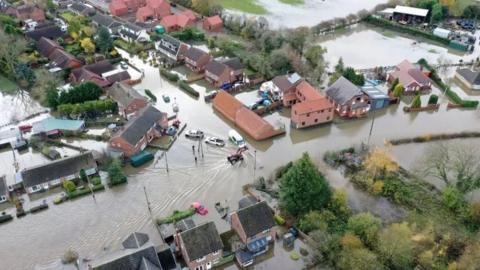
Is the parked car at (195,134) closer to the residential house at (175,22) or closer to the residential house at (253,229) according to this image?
the residential house at (253,229)

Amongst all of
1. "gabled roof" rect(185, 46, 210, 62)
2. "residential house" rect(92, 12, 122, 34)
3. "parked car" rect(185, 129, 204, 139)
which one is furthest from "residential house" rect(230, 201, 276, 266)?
"residential house" rect(92, 12, 122, 34)

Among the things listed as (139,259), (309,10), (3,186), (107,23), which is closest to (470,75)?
(309,10)

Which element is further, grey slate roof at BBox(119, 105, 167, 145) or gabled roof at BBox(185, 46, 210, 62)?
gabled roof at BBox(185, 46, 210, 62)

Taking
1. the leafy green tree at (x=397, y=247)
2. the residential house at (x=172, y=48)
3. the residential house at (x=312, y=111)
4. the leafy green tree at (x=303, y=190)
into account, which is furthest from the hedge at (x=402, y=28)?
the leafy green tree at (x=397, y=247)

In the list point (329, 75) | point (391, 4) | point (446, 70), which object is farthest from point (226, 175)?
point (391, 4)

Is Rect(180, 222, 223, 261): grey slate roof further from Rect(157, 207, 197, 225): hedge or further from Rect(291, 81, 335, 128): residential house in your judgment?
Rect(291, 81, 335, 128): residential house

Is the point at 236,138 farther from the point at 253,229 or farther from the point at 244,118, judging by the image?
the point at 253,229
